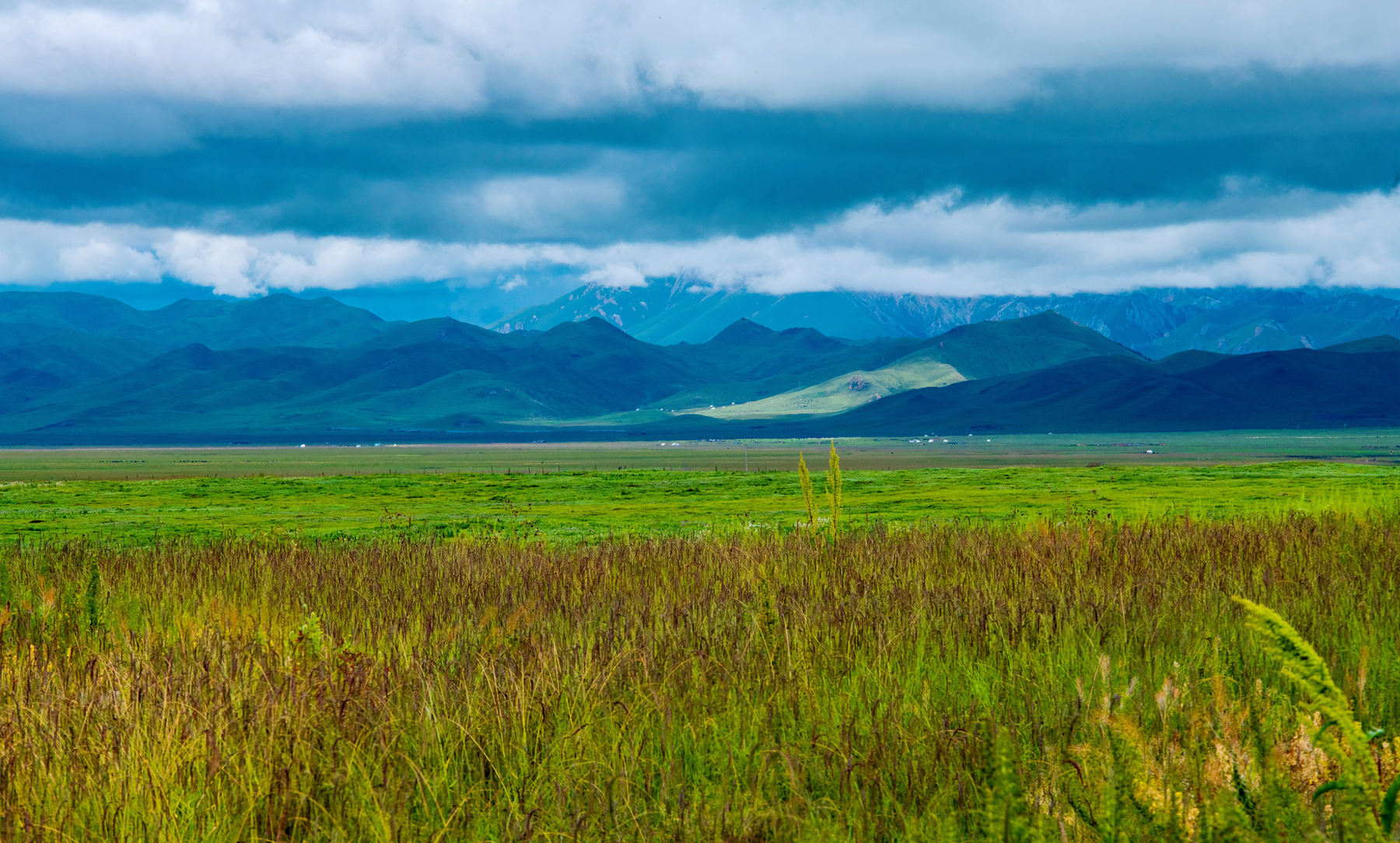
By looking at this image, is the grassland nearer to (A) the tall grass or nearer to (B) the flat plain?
(B) the flat plain

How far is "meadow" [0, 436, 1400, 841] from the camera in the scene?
3490 mm

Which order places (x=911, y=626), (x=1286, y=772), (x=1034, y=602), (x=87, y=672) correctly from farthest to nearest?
(x=1034, y=602), (x=911, y=626), (x=87, y=672), (x=1286, y=772)

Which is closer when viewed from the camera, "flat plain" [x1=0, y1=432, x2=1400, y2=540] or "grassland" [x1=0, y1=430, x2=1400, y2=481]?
"flat plain" [x1=0, y1=432, x2=1400, y2=540]

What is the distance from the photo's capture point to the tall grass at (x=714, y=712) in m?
3.50

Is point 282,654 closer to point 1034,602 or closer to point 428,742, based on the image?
point 428,742

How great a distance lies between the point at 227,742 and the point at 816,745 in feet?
7.11

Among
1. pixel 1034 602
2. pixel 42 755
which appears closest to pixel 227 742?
pixel 42 755

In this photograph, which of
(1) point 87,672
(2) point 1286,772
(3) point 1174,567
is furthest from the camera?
(3) point 1174,567

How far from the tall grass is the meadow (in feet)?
0.08

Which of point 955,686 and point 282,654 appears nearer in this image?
point 955,686

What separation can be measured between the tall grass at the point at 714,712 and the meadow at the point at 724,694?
24mm

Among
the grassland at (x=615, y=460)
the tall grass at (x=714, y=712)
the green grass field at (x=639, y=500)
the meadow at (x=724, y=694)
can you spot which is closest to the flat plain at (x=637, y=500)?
the green grass field at (x=639, y=500)

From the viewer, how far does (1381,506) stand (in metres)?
14.2

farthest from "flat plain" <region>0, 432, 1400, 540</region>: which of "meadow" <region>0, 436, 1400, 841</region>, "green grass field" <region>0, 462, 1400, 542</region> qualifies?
"meadow" <region>0, 436, 1400, 841</region>
